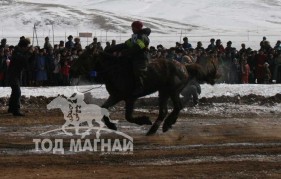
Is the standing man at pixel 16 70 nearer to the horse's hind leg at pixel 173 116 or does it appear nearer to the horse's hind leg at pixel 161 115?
the horse's hind leg at pixel 161 115

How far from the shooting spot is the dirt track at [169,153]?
11031 millimetres

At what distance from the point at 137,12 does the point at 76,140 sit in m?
87.3

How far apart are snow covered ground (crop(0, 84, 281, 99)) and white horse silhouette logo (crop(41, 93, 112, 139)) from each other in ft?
3.23

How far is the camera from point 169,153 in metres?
12.9

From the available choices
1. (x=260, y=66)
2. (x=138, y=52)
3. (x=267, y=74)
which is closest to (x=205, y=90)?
(x=260, y=66)

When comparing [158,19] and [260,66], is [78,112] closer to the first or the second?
[260,66]

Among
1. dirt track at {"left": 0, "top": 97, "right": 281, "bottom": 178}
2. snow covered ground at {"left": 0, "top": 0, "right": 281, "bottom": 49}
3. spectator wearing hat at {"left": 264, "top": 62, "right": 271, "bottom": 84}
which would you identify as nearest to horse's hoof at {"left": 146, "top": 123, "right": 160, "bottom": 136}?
dirt track at {"left": 0, "top": 97, "right": 281, "bottom": 178}

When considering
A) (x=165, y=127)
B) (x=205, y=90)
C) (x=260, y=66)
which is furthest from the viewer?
(x=260, y=66)

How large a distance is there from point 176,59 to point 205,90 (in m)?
2.25

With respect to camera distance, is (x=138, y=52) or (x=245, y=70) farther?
(x=245, y=70)

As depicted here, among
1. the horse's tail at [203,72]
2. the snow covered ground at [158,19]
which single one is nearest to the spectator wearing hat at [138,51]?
the horse's tail at [203,72]

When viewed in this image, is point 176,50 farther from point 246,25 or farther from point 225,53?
point 246,25

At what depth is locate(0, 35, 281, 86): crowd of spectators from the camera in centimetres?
2522

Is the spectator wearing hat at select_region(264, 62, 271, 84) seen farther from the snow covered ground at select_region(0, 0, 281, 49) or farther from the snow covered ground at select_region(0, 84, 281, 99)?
the snow covered ground at select_region(0, 0, 281, 49)
